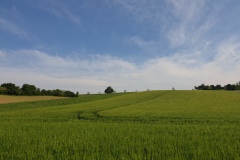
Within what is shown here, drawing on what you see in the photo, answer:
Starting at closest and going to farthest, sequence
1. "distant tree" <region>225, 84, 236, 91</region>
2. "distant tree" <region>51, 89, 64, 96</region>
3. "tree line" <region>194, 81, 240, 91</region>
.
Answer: "distant tree" <region>51, 89, 64, 96</region>, "tree line" <region>194, 81, 240, 91</region>, "distant tree" <region>225, 84, 236, 91</region>

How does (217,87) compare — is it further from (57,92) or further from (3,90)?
(3,90)

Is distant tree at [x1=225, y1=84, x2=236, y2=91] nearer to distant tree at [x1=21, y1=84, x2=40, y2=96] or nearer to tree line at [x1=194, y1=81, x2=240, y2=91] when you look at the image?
tree line at [x1=194, y1=81, x2=240, y2=91]

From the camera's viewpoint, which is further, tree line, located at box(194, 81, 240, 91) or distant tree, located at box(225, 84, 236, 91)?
distant tree, located at box(225, 84, 236, 91)

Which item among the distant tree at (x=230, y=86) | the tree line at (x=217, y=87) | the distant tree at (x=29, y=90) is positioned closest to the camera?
the distant tree at (x=29, y=90)

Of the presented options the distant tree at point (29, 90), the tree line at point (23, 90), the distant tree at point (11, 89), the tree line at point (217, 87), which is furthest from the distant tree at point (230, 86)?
the distant tree at point (11, 89)

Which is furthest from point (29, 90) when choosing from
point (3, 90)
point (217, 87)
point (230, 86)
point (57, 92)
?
point (230, 86)

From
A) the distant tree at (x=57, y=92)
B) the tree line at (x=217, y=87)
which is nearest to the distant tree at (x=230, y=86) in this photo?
the tree line at (x=217, y=87)

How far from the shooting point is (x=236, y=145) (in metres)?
8.84

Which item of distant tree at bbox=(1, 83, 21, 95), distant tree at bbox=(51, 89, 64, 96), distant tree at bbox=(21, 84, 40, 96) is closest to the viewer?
distant tree at bbox=(1, 83, 21, 95)

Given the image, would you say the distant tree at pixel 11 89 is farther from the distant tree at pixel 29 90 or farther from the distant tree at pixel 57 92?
the distant tree at pixel 57 92

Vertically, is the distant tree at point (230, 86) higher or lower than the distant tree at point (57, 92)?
higher

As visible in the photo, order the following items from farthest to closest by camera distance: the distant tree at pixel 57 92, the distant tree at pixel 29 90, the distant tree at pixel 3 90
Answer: the distant tree at pixel 57 92 → the distant tree at pixel 29 90 → the distant tree at pixel 3 90

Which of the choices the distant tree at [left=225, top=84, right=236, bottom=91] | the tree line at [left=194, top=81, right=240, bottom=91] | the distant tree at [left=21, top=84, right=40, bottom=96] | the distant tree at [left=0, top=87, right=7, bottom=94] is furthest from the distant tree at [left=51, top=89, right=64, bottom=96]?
the distant tree at [left=225, top=84, right=236, bottom=91]

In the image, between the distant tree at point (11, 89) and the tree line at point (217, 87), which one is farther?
the tree line at point (217, 87)
